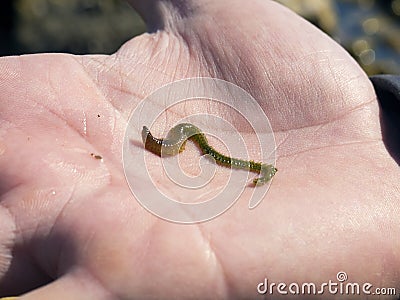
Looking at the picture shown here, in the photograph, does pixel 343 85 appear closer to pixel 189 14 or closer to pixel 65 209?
pixel 189 14

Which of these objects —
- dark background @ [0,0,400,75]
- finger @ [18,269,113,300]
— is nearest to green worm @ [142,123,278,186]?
finger @ [18,269,113,300]

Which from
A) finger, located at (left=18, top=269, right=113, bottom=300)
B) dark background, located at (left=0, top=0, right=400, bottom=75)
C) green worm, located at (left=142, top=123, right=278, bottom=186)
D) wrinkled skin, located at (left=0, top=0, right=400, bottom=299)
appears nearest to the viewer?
finger, located at (left=18, top=269, right=113, bottom=300)

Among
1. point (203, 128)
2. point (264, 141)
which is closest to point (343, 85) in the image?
point (264, 141)

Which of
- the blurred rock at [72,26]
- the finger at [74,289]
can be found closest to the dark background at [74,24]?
the blurred rock at [72,26]

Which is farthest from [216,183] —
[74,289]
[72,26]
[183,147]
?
[72,26]

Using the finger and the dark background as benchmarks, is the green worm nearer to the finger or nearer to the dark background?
the finger
